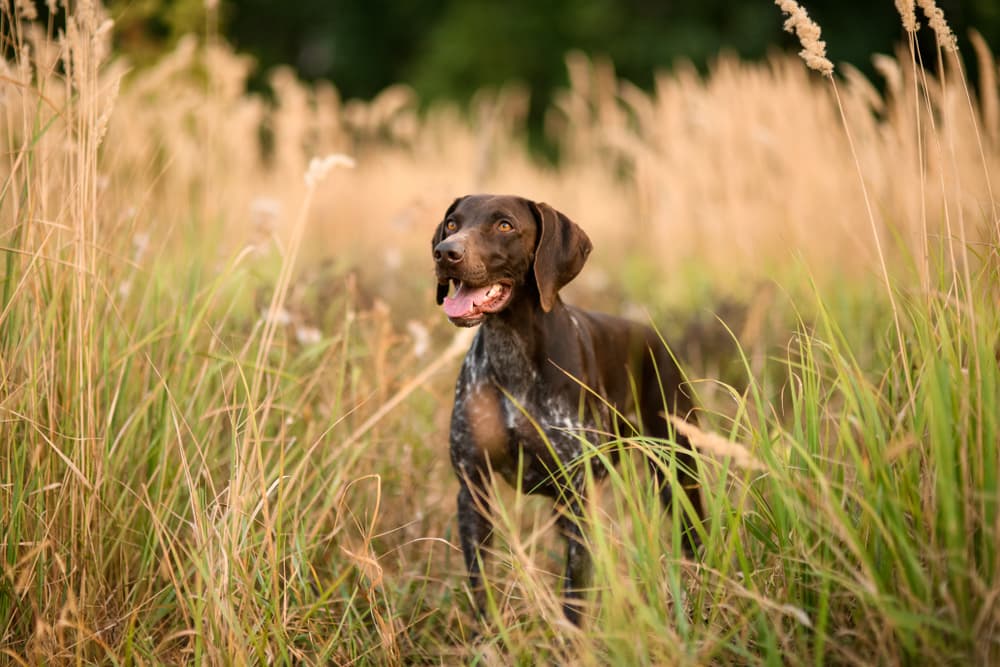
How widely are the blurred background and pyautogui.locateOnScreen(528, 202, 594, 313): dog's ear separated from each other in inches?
535

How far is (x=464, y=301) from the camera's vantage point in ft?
9.77

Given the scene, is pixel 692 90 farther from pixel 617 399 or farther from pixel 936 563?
pixel 936 563

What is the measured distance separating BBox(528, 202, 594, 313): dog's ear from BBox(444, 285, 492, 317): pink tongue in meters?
0.20

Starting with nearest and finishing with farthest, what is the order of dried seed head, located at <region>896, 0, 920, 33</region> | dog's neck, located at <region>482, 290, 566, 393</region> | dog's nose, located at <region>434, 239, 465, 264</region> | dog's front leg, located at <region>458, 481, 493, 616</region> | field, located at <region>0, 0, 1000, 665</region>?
field, located at <region>0, 0, 1000, 665</region>
dried seed head, located at <region>896, 0, 920, 33</region>
dog's nose, located at <region>434, 239, 465, 264</region>
dog's front leg, located at <region>458, 481, 493, 616</region>
dog's neck, located at <region>482, 290, 566, 393</region>

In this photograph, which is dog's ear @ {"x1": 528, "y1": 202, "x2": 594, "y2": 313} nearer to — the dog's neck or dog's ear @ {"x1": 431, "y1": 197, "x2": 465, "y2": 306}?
the dog's neck

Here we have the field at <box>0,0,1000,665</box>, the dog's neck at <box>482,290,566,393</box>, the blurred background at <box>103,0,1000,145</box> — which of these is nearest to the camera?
the field at <box>0,0,1000,665</box>

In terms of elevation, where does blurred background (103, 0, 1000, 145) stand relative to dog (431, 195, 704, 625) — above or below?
above

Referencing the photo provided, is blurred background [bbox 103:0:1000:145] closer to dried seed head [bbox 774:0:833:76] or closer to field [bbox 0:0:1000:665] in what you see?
field [bbox 0:0:1000:665]

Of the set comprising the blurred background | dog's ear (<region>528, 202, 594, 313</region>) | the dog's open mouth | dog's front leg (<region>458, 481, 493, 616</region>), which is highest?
the blurred background

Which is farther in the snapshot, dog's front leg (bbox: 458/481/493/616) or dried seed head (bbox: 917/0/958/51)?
dog's front leg (bbox: 458/481/493/616)

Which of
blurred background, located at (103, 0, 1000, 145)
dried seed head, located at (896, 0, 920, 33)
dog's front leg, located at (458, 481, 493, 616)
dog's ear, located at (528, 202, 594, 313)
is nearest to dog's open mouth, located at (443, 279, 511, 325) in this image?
dog's ear, located at (528, 202, 594, 313)

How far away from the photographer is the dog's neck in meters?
3.14

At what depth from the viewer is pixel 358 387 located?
373cm

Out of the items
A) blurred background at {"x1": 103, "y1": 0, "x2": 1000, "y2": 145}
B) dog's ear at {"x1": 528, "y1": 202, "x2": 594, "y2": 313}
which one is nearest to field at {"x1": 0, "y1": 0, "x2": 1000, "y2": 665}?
dog's ear at {"x1": 528, "y1": 202, "x2": 594, "y2": 313}
